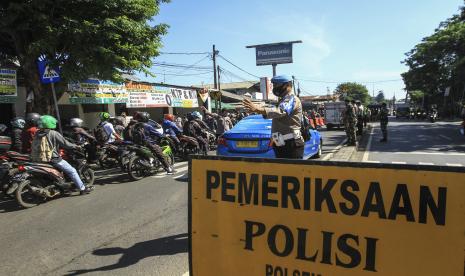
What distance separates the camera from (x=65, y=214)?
22.9 ft

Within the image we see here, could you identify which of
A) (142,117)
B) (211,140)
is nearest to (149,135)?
(142,117)

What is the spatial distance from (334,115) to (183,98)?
40.9 feet

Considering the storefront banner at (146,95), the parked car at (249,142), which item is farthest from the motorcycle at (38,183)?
the storefront banner at (146,95)

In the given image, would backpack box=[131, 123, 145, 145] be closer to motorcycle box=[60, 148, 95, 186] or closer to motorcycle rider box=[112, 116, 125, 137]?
motorcycle box=[60, 148, 95, 186]

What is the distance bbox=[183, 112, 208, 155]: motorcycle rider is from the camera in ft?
46.1

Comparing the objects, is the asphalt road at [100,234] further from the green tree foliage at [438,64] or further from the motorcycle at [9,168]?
the green tree foliage at [438,64]

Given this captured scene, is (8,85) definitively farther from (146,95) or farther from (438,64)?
(438,64)

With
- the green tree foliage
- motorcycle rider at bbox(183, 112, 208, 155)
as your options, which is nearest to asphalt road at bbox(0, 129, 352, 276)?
motorcycle rider at bbox(183, 112, 208, 155)

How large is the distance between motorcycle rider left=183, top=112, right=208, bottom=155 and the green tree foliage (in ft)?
114

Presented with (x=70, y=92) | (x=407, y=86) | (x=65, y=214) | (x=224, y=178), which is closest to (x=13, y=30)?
(x=70, y=92)

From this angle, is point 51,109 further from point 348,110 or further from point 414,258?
point 414,258

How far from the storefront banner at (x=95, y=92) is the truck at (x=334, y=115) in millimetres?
17785

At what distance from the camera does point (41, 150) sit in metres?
7.88

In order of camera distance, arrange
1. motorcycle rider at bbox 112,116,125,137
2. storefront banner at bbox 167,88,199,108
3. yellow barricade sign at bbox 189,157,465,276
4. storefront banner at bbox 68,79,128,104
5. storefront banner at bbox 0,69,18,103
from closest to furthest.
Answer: yellow barricade sign at bbox 189,157,465,276
storefront banner at bbox 0,69,18,103
motorcycle rider at bbox 112,116,125,137
storefront banner at bbox 68,79,128,104
storefront banner at bbox 167,88,199,108
